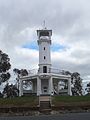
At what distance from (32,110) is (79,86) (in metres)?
53.9

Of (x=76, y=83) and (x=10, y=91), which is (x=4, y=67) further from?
(x=76, y=83)

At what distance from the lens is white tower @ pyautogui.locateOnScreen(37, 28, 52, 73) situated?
59191 millimetres

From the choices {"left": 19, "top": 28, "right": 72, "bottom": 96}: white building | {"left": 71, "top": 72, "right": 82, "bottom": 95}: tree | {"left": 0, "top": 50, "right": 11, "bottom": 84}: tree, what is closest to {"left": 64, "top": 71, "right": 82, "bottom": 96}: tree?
{"left": 71, "top": 72, "right": 82, "bottom": 95}: tree

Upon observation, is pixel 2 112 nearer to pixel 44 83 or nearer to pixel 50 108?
pixel 50 108

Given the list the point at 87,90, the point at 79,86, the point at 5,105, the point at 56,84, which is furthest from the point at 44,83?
the point at 87,90

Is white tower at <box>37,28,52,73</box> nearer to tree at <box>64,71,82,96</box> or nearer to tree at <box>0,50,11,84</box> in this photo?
tree at <box>0,50,11,84</box>

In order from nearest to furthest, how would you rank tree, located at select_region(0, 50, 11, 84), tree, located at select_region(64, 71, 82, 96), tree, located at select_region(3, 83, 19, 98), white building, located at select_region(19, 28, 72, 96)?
1. white building, located at select_region(19, 28, 72, 96)
2. tree, located at select_region(0, 50, 11, 84)
3. tree, located at select_region(3, 83, 19, 98)
4. tree, located at select_region(64, 71, 82, 96)

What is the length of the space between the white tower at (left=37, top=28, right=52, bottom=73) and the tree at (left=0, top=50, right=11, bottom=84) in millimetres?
14776

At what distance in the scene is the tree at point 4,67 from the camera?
72750 mm

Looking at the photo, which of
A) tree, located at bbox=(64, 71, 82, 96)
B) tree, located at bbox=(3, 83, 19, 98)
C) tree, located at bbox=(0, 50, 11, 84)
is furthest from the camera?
tree, located at bbox=(64, 71, 82, 96)

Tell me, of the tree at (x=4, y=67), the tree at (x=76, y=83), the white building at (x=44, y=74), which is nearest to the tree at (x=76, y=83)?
the tree at (x=76, y=83)

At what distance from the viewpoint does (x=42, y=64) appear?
5925 cm

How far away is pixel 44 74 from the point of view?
56.6 m

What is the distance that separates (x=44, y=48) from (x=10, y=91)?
26.3 m
